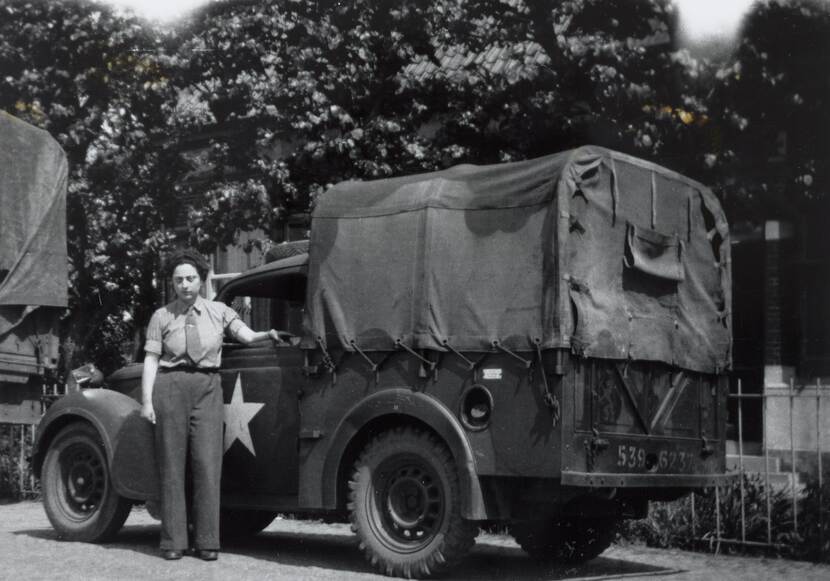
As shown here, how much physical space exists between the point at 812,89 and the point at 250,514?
6433 millimetres

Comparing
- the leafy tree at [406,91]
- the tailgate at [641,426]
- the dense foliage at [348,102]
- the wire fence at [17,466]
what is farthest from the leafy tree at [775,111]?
the wire fence at [17,466]

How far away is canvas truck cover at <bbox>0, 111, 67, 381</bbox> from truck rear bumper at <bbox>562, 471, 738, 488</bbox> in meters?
5.63

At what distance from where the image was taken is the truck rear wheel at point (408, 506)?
7.80 metres

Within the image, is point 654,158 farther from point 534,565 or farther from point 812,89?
point 534,565

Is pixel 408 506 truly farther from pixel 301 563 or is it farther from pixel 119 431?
pixel 119 431

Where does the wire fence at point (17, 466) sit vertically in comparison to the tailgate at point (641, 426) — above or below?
below

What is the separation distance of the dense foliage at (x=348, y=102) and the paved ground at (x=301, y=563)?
4174mm

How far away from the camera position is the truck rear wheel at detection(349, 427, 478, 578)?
780 cm

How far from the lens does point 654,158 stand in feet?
40.9

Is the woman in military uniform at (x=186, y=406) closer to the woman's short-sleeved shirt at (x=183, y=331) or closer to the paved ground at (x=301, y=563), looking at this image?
the woman's short-sleeved shirt at (x=183, y=331)

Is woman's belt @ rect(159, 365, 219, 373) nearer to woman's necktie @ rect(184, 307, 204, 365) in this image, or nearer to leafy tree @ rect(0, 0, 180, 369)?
woman's necktie @ rect(184, 307, 204, 365)

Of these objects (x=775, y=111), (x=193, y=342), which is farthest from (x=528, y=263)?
(x=775, y=111)

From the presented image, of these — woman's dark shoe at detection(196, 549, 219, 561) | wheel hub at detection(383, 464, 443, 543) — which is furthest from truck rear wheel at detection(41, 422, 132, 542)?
wheel hub at detection(383, 464, 443, 543)

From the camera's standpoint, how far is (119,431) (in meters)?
9.37
